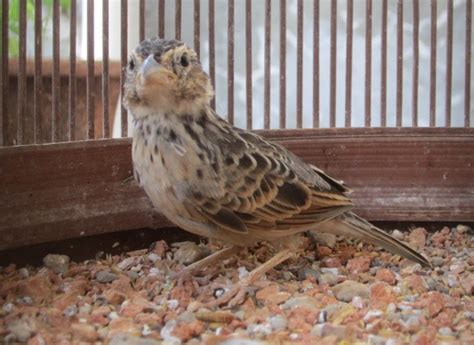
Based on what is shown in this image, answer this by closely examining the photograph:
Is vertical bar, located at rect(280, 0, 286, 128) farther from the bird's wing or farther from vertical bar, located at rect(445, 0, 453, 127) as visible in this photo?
vertical bar, located at rect(445, 0, 453, 127)

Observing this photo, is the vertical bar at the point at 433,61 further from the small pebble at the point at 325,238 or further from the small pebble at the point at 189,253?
the small pebble at the point at 189,253

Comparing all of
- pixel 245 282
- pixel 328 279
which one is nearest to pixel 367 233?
pixel 328 279

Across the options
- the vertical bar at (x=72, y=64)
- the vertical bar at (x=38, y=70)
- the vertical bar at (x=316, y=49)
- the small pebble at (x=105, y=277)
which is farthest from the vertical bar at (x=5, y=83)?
the vertical bar at (x=316, y=49)

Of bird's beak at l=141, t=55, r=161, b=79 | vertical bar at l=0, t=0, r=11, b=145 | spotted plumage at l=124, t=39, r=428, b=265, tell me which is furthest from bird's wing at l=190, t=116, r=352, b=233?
vertical bar at l=0, t=0, r=11, b=145

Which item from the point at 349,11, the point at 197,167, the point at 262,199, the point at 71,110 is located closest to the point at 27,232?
the point at 71,110

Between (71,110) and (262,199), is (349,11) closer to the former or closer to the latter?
(262,199)

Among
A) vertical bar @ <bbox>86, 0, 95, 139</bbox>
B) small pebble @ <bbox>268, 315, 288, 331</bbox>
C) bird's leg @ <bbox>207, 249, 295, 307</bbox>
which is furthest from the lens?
vertical bar @ <bbox>86, 0, 95, 139</bbox>
